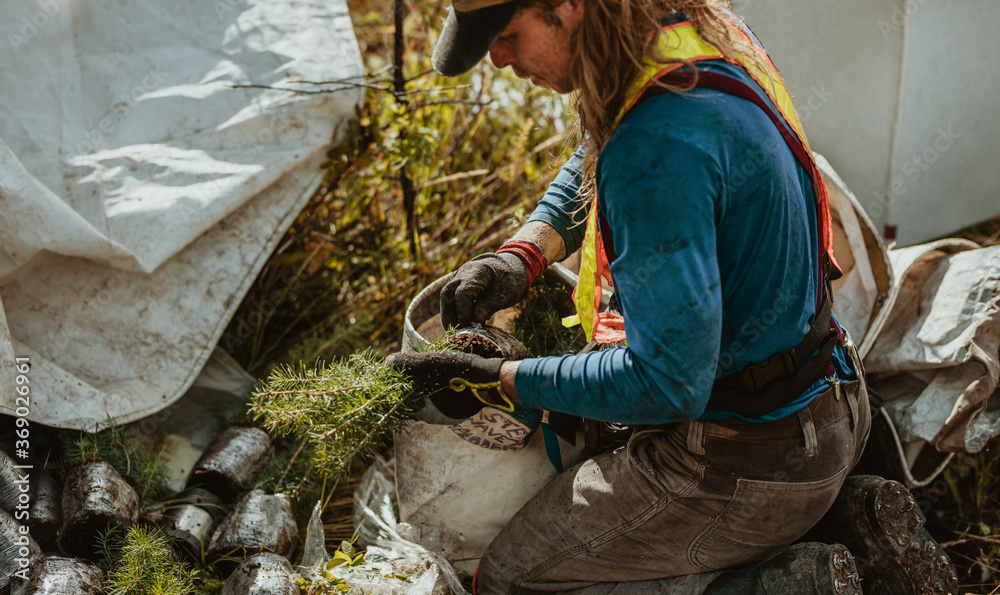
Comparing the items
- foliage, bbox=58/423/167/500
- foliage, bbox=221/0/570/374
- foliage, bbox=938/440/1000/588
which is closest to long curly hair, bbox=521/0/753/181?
foliage, bbox=221/0/570/374

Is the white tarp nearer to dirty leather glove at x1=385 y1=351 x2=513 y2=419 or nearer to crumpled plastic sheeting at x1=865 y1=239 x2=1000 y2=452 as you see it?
dirty leather glove at x1=385 y1=351 x2=513 y2=419

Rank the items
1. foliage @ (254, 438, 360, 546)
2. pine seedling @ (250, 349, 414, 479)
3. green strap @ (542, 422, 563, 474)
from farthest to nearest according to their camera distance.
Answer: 1. foliage @ (254, 438, 360, 546)
2. green strap @ (542, 422, 563, 474)
3. pine seedling @ (250, 349, 414, 479)

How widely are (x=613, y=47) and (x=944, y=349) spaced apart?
1.50 m

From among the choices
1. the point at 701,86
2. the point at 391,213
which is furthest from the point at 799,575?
the point at 391,213

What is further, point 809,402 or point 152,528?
point 152,528

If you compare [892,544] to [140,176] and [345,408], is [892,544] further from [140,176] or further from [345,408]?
[140,176]

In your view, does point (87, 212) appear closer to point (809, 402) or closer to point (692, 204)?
point (692, 204)

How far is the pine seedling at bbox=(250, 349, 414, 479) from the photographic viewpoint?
1.72 meters

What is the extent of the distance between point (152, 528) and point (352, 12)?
3842mm

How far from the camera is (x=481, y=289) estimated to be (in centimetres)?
188

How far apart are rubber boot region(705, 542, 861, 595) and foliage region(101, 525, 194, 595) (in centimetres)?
132

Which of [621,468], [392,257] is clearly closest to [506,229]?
[392,257]

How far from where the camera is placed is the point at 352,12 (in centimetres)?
490

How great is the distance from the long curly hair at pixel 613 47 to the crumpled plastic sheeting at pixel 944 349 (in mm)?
1278
